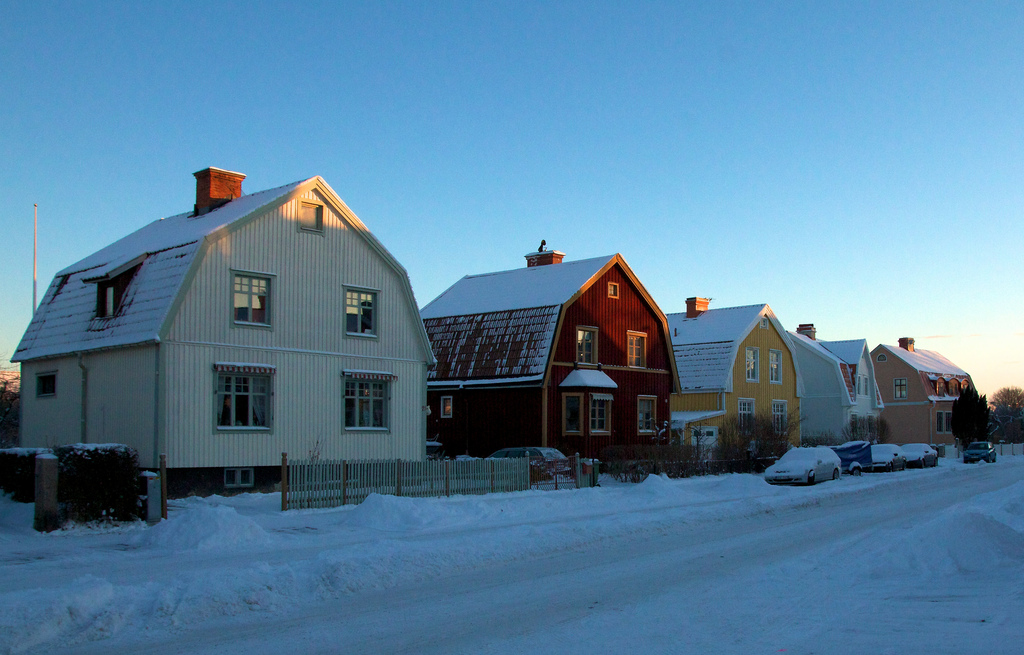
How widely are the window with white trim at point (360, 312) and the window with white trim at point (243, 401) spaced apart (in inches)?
130

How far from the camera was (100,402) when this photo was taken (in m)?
23.5

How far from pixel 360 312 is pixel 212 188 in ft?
18.7

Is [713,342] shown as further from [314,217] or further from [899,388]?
[899,388]

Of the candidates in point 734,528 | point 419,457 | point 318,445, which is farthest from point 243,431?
point 734,528

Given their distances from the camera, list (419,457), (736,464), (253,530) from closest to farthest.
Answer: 1. (253,530)
2. (419,457)
3. (736,464)

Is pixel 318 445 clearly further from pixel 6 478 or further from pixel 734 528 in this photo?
pixel 734 528

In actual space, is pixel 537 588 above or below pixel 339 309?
below

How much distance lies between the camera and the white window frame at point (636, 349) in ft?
125

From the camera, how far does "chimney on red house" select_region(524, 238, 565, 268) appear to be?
42.3 meters

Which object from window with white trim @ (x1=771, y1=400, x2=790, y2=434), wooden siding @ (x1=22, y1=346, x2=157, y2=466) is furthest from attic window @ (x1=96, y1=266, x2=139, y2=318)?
window with white trim @ (x1=771, y1=400, x2=790, y2=434)

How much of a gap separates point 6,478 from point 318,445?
7.95 m

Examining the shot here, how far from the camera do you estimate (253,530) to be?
1532cm

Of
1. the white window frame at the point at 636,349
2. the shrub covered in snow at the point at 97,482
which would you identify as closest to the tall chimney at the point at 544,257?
the white window frame at the point at 636,349

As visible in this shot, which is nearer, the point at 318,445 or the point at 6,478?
the point at 6,478
